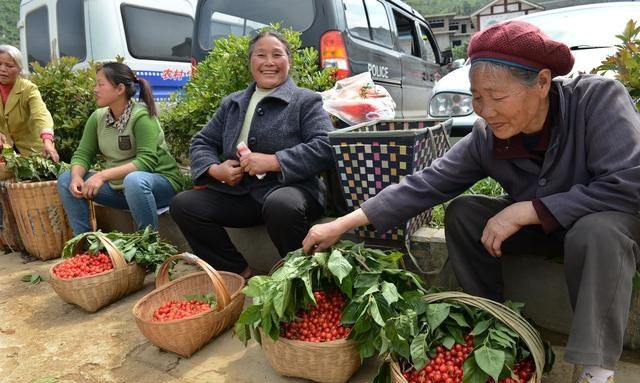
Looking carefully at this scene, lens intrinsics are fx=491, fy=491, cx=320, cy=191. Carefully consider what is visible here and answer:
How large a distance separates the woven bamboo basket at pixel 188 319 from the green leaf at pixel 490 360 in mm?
1119

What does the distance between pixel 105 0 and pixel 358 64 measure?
346cm

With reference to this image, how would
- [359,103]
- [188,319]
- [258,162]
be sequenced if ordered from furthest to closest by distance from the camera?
[359,103], [258,162], [188,319]

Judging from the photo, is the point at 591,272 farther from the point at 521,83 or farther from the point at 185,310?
the point at 185,310

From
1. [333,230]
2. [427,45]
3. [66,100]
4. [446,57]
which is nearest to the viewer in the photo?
[333,230]

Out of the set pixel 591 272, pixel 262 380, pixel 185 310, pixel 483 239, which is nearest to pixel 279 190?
pixel 185 310

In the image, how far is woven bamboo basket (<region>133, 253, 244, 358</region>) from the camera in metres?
2.11

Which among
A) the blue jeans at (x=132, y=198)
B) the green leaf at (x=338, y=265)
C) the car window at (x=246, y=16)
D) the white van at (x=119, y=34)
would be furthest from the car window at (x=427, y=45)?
the green leaf at (x=338, y=265)

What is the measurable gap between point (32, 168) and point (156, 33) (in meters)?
3.44

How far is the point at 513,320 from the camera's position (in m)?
1.60

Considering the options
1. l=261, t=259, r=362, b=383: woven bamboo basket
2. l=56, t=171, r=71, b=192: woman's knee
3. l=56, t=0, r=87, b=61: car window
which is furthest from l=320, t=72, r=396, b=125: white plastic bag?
l=56, t=0, r=87, b=61: car window

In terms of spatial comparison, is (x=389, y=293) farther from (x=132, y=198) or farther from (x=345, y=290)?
(x=132, y=198)

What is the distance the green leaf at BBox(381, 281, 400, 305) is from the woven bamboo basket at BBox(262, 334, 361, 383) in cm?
23

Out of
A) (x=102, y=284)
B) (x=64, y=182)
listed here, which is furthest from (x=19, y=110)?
(x=102, y=284)

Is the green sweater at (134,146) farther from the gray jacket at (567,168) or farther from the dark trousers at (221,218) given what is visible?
the gray jacket at (567,168)
